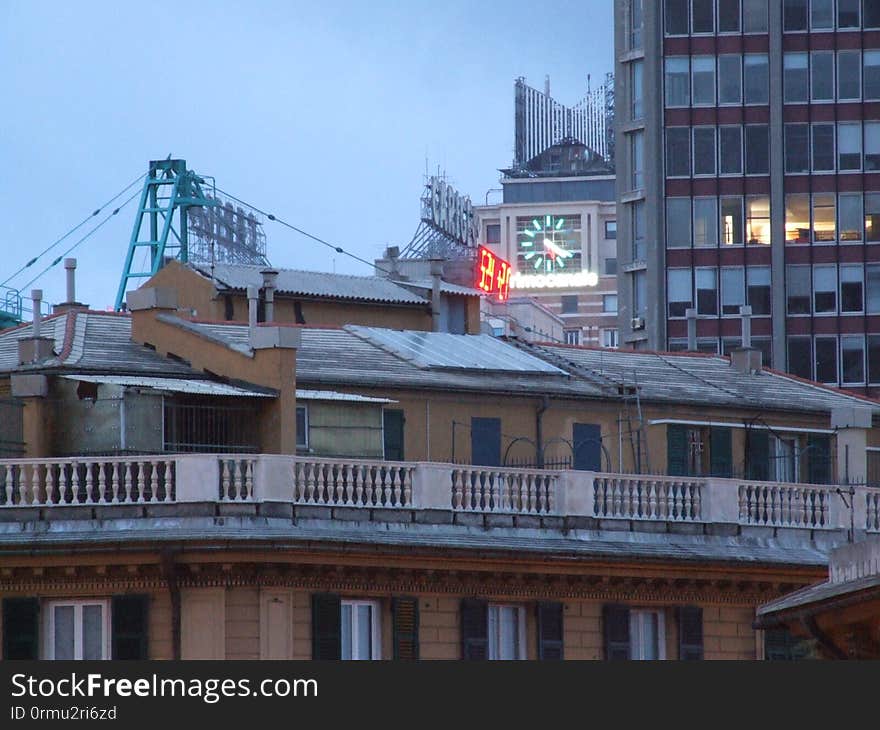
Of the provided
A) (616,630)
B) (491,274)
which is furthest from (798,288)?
(616,630)

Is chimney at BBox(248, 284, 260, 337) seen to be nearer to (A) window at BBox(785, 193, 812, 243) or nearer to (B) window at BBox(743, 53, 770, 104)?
(B) window at BBox(743, 53, 770, 104)

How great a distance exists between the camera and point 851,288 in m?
125

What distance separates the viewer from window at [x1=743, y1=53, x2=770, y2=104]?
124 m

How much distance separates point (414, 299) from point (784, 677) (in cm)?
3849

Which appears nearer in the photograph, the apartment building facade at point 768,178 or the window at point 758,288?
the apartment building facade at point 768,178

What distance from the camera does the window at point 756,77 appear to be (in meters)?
124

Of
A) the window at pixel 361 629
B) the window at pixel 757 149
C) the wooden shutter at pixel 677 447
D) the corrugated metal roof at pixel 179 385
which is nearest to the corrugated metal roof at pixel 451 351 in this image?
the wooden shutter at pixel 677 447

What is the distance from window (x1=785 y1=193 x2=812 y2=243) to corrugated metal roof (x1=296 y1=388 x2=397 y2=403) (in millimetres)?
68862

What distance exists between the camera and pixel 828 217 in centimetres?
12512

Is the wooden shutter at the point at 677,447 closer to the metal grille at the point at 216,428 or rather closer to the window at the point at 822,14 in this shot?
the metal grille at the point at 216,428

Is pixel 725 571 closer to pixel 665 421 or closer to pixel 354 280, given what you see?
pixel 665 421

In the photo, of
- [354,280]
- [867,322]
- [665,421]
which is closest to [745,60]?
[867,322]

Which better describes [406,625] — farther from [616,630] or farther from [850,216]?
[850,216]

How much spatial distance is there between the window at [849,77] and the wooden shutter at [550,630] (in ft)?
242
